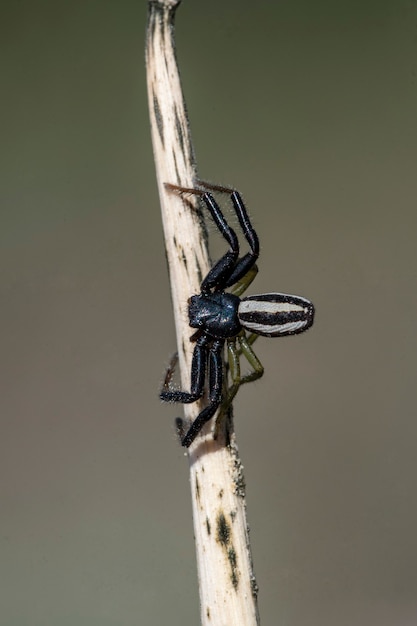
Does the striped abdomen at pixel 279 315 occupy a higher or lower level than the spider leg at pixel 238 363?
higher

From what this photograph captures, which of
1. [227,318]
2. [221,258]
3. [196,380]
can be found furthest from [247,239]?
[196,380]

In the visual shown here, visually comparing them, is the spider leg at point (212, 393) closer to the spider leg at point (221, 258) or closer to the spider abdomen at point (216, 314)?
the spider abdomen at point (216, 314)

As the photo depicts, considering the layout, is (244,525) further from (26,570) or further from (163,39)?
(26,570)

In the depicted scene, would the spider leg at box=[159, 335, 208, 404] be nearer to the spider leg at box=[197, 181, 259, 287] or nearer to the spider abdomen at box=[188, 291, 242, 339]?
the spider abdomen at box=[188, 291, 242, 339]

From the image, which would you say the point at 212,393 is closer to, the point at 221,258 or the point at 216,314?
the point at 216,314

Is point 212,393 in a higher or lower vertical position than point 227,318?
lower

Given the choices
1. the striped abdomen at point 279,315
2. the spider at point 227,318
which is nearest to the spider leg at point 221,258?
the spider at point 227,318

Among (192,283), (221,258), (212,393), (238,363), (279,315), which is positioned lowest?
(212,393)
